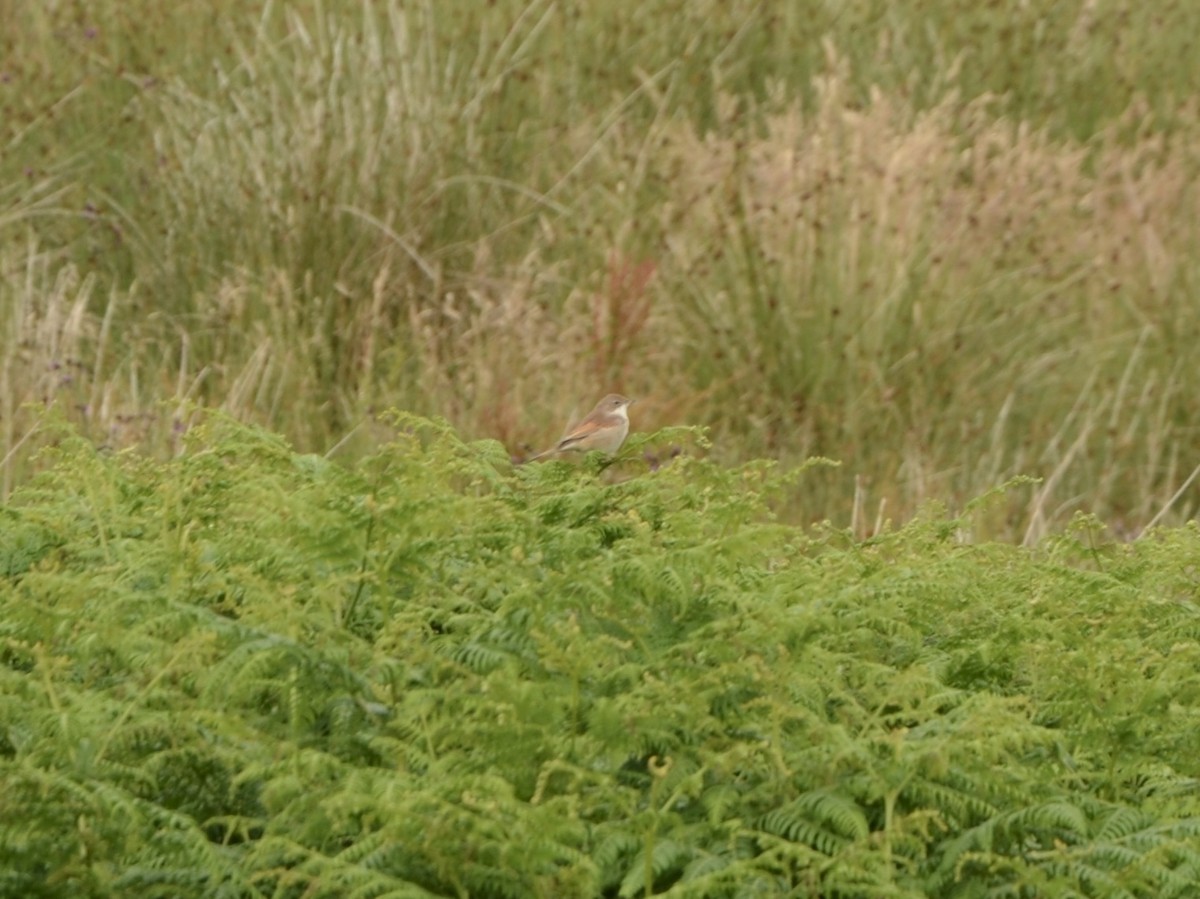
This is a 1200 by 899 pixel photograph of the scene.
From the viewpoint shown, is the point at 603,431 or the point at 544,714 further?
the point at 603,431

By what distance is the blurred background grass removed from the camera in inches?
321

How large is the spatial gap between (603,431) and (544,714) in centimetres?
369

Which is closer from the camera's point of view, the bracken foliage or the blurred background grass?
the bracken foliage

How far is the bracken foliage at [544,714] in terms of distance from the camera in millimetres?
2715

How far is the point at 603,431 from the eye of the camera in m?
6.50

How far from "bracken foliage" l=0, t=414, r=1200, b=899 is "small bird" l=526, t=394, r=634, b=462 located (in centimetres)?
289

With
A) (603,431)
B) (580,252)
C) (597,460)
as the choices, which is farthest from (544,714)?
(580,252)

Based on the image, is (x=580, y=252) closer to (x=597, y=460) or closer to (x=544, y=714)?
(x=597, y=460)

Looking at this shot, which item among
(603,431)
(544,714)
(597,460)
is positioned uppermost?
(544,714)

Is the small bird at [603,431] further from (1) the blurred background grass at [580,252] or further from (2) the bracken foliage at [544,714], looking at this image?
(2) the bracken foliage at [544,714]

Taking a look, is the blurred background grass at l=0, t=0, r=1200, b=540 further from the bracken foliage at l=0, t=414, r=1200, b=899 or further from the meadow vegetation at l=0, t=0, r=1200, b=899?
the bracken foliage at l=0, t=414, r=1200, b=899

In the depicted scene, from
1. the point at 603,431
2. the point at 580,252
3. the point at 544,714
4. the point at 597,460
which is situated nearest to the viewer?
the point at 544,714

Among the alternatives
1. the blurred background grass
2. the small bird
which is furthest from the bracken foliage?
the blurred background grass

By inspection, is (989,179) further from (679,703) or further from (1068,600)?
(679,703)
